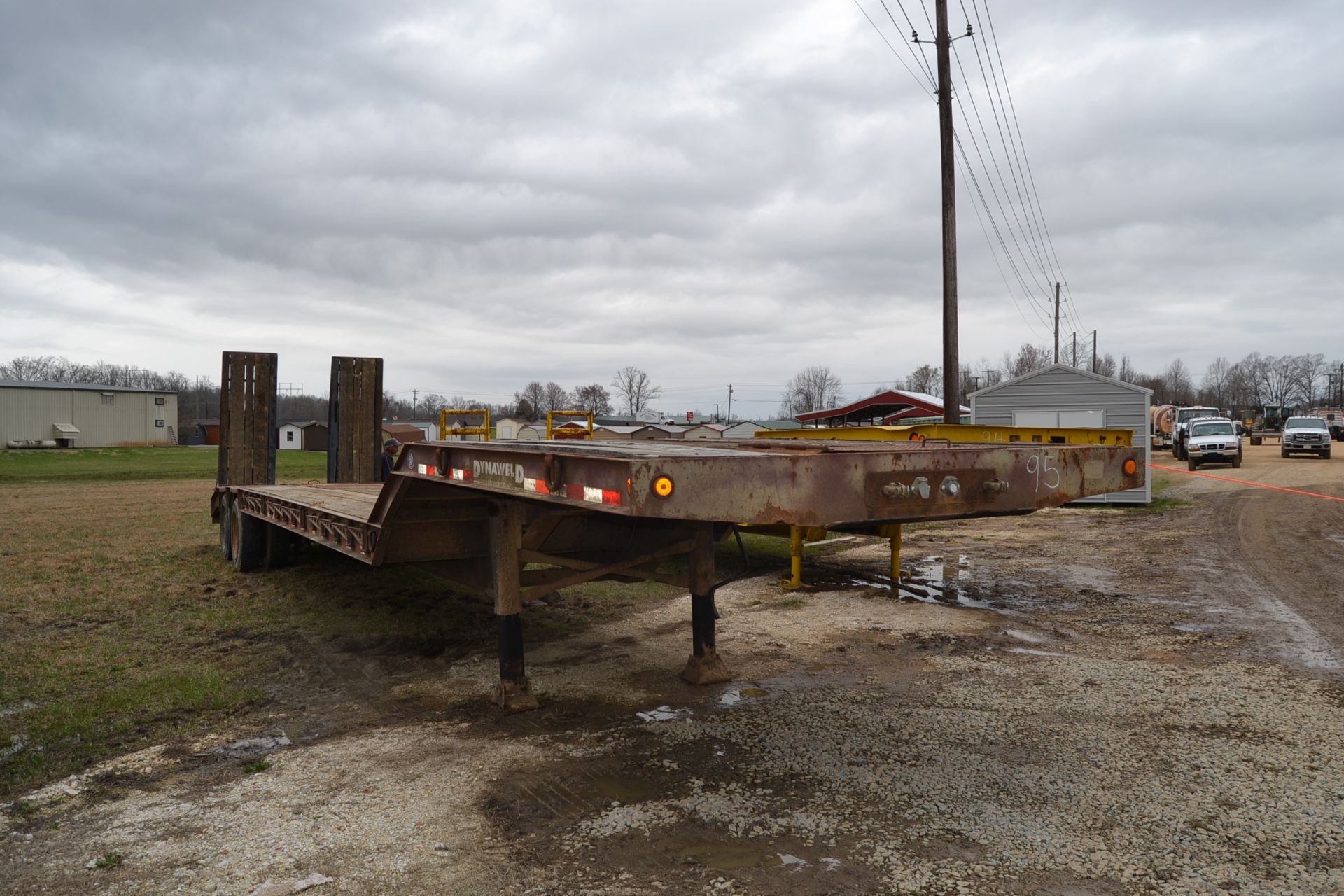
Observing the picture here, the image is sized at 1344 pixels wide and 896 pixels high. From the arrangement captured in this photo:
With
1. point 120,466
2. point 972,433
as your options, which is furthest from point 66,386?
point 972,433

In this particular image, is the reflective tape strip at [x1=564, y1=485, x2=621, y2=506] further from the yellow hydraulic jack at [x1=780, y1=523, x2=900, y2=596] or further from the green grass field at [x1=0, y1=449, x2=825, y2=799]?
the yellow hydraulic jack at [x1=780, y1=523, x2=900, y2=596]

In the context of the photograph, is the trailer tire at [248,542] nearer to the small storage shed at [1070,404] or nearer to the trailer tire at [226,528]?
the trailer tire at [226,528]

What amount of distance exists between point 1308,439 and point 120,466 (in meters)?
44.8

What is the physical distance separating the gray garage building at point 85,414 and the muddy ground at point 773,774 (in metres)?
66.5

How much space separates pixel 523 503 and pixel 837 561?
6.96 metres

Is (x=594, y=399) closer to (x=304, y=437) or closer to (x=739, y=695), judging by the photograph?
(x=304, y=437)

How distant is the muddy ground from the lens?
3.41m

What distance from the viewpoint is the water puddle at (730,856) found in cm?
344

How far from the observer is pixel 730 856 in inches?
139

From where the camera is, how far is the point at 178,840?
369cm

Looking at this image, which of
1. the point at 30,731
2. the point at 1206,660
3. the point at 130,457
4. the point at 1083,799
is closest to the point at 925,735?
the point at 1083,799

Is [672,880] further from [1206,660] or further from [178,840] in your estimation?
[1206,660]

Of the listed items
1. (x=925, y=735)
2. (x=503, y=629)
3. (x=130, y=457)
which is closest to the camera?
(x=925, y=735)

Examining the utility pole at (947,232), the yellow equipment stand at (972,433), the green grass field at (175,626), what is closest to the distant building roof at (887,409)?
the utility pole at (947,232)
